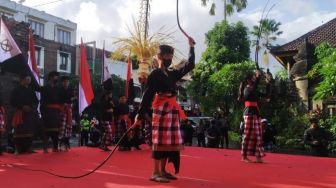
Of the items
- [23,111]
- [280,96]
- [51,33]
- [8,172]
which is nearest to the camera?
[8,172]

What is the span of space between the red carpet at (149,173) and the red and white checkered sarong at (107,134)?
1.46 m

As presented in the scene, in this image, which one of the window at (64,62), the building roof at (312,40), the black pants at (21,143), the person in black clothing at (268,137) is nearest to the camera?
the black pants at (21,143)

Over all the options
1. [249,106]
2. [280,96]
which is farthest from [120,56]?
[280,96]

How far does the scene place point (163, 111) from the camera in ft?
16.5

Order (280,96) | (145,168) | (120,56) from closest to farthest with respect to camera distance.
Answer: (145,168) < (120,56) < (280,96)

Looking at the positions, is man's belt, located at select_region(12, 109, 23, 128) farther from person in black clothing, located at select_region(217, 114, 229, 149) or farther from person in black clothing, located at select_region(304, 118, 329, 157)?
person in black clothing, located at select_region(217, 114, 229, 149)

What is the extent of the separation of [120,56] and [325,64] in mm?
5053

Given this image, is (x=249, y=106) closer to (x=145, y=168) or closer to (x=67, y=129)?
(x=145, y=168)

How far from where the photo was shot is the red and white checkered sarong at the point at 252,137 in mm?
7078

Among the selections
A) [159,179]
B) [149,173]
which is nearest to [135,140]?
[149,173]

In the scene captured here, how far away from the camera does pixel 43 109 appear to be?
8.35 metres

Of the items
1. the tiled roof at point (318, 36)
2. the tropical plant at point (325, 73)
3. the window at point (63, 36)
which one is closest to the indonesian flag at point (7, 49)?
the tropical plant at point (325, 73)

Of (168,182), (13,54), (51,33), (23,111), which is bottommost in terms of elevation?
(168,182)

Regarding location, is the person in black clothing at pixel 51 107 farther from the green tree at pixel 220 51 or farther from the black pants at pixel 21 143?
the green tree at pixel 220 51
